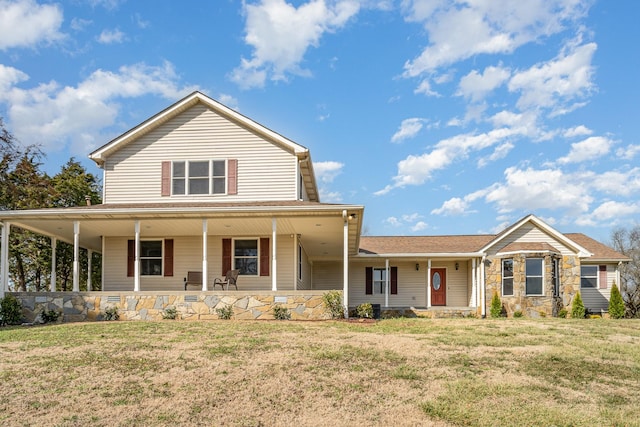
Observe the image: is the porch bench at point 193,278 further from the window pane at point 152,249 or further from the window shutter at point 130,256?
the window shutter at point 130,256

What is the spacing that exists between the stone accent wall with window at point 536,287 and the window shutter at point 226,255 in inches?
369

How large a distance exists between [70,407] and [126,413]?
0.74m

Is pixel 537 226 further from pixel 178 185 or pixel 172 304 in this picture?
pixel 172 304

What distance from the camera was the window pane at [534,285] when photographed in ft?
60.1

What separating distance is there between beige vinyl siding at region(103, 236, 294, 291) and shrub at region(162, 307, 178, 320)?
10.4ft

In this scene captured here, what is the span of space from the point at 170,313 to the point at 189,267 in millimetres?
3680

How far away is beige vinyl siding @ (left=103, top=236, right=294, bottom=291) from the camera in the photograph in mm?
16797

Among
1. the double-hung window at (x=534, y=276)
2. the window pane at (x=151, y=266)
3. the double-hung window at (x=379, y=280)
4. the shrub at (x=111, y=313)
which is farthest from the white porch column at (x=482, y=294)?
Result: the shrub at (x=111, y=313)

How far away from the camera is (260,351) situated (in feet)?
28.7

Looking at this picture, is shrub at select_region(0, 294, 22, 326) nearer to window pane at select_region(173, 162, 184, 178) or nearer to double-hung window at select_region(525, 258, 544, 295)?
window pane at select_region(173, 162, 184, 178)

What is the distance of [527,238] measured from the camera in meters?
19.7

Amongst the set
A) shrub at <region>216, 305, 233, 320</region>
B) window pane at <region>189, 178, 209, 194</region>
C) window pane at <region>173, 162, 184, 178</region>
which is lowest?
shrub at <region>216, 305, 233, 320</region>

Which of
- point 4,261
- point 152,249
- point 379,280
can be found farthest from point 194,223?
point 379,280

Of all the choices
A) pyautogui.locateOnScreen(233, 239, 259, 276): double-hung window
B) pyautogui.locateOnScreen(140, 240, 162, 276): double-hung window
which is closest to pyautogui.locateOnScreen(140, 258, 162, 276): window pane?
pyautogui.locateOnScreen(140, 240, 162, 276): double-hung window
